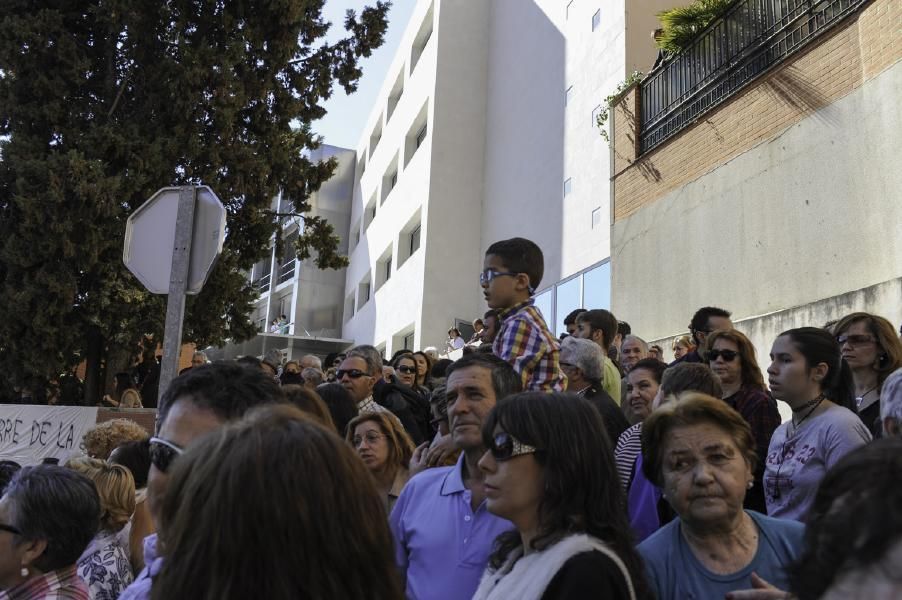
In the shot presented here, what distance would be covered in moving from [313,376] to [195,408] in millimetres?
6683

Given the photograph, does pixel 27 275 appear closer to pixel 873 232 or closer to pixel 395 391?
pixel 395 391

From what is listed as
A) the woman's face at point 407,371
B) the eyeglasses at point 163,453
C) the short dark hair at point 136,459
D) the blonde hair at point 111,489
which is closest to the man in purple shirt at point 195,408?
the eyeglasses at point 163,453

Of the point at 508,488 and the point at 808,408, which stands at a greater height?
the point at 808,408

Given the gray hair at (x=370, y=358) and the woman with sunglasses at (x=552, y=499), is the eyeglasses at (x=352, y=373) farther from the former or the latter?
the woman with sunglasses at (x=552, y=499)

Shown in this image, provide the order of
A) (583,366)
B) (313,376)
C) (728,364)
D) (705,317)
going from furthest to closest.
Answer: (313,376), (705,317), (583,366), (728,364)

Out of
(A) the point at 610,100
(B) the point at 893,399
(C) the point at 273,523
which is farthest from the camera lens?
(A) the point at 610,100

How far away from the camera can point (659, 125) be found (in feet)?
42.7

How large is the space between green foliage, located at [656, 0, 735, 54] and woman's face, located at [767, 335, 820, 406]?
860 cm

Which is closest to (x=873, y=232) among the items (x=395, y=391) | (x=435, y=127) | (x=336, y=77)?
(x=395, y=391)

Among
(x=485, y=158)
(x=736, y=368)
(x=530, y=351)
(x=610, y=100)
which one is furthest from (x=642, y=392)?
(x=485, y=158)

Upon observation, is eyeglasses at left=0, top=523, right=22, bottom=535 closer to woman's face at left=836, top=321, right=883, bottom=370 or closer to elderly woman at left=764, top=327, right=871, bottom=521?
elderly woman at left=764, top=327, right=871, bottom=521

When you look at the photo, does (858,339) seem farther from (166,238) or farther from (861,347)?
(166,238)

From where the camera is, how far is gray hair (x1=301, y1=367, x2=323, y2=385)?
8.99 m

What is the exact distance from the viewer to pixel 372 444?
4.71m
